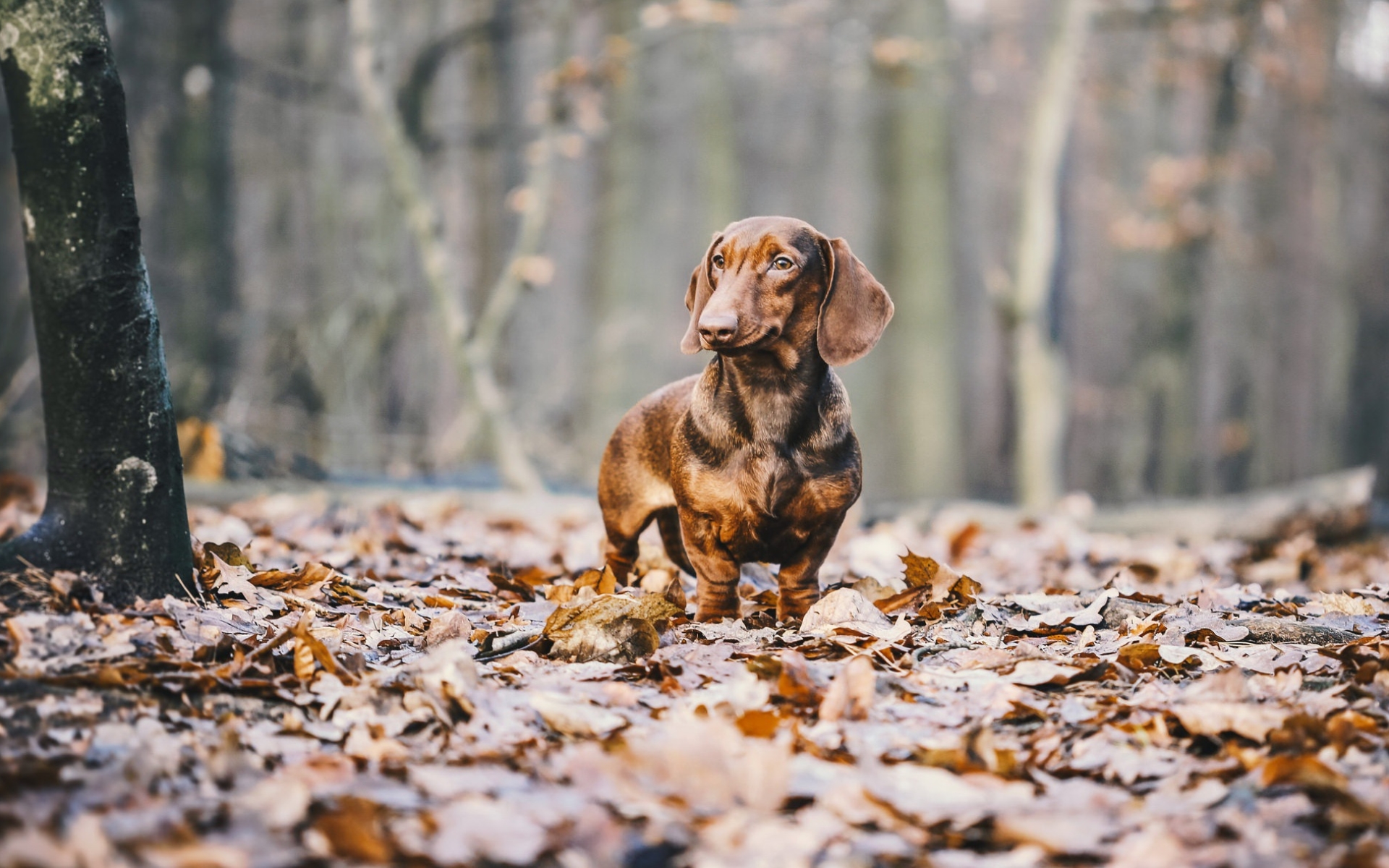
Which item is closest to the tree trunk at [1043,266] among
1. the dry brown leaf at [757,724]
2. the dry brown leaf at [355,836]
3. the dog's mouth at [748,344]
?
the dog's mouth at [748,344]

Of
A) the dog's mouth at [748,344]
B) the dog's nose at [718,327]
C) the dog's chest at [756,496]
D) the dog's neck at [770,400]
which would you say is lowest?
the dog's chest at [756,496]

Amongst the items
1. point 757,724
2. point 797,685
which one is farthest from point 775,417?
point 757,724

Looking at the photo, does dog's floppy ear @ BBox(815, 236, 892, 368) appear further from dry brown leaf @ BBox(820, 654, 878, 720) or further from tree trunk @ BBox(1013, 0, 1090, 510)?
tree trunk @ BBox(1013, 0, 1090, 510)

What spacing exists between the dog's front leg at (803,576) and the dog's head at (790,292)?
1.94ft

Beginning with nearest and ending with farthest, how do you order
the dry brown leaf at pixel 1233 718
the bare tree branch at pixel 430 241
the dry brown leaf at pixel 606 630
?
the dry brown leaf at pixel 1233 718, the dry brown leaf at pixel 606 630, the bare tree branch at pixel 430 241

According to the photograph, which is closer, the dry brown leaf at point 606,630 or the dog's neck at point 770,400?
the dry brown leaf at point 606,630

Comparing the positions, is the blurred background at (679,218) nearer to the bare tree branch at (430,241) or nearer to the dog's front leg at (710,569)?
the bare tree branch at (430,241)

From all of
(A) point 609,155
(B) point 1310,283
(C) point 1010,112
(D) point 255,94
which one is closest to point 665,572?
(A) point 609,155

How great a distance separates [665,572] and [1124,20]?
30.2 ft

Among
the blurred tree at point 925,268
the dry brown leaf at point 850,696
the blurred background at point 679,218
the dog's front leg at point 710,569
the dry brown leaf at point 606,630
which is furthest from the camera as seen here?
the blurred tree at point 925,268

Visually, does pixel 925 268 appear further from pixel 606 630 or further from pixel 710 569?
pixel 606 630

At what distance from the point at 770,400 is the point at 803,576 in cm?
61

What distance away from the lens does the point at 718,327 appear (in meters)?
3.07

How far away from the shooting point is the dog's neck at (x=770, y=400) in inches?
135
